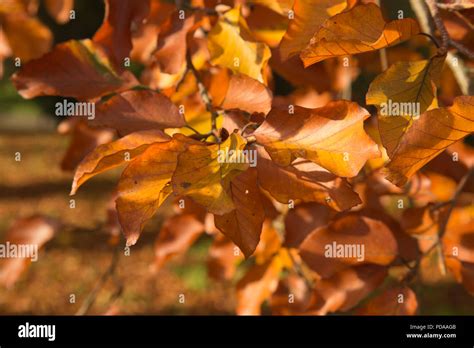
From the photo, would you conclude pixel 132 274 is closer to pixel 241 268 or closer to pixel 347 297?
pixel 241 268

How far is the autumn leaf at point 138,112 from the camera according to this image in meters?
0.89

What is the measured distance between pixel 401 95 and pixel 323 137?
11 centimetres

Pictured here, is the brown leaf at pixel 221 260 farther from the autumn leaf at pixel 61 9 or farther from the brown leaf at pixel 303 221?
the autumn leaf at pixel 61 9

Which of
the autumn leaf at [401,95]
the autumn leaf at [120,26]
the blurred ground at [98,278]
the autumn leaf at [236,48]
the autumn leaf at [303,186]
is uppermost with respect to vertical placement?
the autumn leaf at [120,26]

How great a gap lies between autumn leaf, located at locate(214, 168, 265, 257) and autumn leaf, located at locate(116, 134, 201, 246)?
0.26 feet

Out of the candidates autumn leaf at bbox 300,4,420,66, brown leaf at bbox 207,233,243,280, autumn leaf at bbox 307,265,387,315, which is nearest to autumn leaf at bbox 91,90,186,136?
autumn leaf at bbox 300,4,420,66

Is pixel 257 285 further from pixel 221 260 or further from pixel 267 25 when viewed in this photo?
pixel 267 25

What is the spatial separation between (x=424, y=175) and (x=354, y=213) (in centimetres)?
23

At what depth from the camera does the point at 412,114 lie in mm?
788

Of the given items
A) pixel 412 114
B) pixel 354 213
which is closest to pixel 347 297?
pixel 354 213

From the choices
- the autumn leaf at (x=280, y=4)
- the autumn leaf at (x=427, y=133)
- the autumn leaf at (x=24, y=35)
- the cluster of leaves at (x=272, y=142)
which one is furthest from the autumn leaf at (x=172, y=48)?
the autumn leaf at (x=24, y=35)

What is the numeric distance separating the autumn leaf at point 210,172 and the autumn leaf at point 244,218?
0.19 feet

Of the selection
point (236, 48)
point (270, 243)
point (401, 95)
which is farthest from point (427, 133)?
point (270, 243)

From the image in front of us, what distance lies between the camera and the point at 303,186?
818 millimetres
